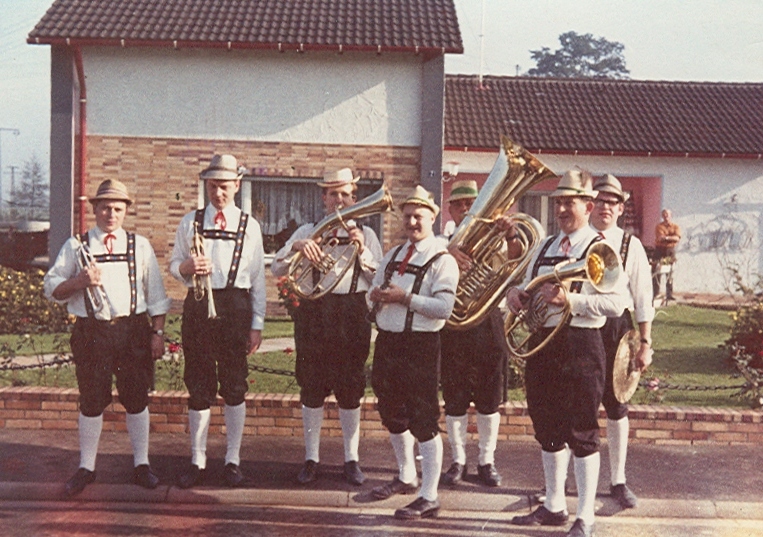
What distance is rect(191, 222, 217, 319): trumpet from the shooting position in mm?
6805

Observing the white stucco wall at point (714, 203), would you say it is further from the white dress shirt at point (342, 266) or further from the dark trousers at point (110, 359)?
the dark trousers at point (110, 359)

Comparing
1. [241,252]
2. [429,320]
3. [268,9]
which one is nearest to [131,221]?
[268,9]

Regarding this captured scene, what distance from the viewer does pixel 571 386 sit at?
605 centimetres

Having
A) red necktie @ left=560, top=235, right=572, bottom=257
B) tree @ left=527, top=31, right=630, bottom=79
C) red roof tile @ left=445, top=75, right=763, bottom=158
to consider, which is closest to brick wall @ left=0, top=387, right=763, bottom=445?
red necktie @ left=560, top=235, right=572, bottom=257

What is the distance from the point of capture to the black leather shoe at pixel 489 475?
704cm

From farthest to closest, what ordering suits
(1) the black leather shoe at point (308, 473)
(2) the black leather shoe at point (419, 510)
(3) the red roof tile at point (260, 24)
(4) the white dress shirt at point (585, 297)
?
(3) the red roof tile at point (260, 24) → (1) the black leather shoe at point (308, 473) → (2) the black leather shoe at point (419, 510) → (4) the white dress shirt at point (585, 297)

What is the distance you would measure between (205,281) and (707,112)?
58.9 ft

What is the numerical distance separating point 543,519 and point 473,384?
1.19 m

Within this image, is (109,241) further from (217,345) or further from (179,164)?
(179,164)

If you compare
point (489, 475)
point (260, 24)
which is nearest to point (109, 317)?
point (489, 475)

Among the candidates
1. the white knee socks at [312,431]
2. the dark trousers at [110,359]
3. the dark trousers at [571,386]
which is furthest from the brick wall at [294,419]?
the dark trousers at [571,386]

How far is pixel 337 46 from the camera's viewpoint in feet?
49.9

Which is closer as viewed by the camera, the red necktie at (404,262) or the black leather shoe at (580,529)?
the black leather shoe at (580,529)

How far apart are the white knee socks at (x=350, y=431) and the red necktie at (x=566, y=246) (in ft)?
6.49
